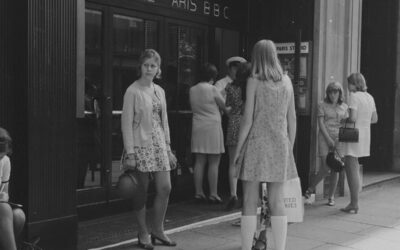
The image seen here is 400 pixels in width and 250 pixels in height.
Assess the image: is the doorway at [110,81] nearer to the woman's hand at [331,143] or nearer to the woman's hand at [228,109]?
the woman's hand at [228,109]

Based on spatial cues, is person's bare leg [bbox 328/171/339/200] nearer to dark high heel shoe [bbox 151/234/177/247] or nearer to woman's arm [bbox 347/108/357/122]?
woman's arm [bbox 347/108/357/122]

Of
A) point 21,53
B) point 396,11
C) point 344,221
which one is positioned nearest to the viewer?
point 21,53

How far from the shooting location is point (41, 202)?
4.80 meters

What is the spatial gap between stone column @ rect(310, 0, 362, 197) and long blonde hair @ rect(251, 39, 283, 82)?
3141 mm

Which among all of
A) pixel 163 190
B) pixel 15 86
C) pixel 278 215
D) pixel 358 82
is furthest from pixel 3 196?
pixel 358 82

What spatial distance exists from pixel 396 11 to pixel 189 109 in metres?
5.28

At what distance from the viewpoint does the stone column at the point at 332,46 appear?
795 cm

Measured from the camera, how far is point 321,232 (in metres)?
6.42

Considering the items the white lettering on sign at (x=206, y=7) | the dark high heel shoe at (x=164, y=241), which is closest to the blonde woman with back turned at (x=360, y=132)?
the white lettering on sign at (x=206, y=7)

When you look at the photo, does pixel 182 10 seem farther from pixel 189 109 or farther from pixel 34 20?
pixel 34 20

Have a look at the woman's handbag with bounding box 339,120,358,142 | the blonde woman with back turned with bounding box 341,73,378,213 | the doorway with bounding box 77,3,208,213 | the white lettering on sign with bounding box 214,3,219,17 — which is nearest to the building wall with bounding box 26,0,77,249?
the doorway with bounding box 77,3,208,213

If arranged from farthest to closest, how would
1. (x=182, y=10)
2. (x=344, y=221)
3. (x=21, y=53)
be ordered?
(x=182, y=10)
(x=344, y=221)
(x=21, y=53)

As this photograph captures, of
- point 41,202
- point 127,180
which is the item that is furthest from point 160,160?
point 41,202

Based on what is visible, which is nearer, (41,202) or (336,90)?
(41,202)
